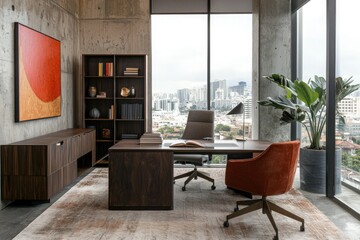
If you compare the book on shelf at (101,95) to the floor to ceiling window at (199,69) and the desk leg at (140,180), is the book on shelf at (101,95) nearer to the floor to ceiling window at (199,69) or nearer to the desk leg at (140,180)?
the floor to ceiling window at (199,69)

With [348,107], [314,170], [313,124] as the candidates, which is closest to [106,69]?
[313,124]

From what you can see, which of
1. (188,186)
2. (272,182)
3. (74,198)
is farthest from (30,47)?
(272,182)

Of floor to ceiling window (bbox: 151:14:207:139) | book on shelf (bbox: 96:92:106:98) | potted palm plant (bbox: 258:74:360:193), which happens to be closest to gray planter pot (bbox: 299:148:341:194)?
potted palm plant (bbox: 258:74:360:193)

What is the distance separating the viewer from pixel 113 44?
21.7 ft

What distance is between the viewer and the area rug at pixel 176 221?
3.14m

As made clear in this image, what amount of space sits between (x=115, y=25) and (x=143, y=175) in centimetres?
375

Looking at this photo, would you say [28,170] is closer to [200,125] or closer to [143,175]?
[143,175]

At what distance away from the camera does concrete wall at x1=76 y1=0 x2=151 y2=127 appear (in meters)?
6.56

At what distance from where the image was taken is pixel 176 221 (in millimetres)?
3490

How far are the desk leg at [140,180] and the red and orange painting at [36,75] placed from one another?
136 centimetres

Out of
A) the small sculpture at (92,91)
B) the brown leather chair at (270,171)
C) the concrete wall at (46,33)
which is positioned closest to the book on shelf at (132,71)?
the small sculpture at (92,91)

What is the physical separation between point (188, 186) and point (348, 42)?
2688mm

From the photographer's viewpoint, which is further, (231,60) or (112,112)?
(231,60)

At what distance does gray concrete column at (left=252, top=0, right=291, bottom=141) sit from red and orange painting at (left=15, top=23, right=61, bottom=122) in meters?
3.29
